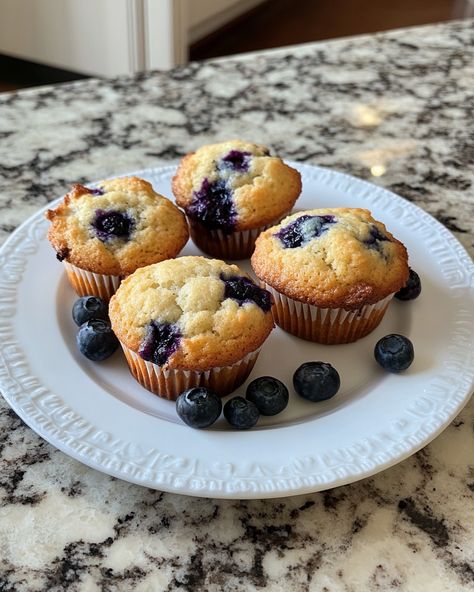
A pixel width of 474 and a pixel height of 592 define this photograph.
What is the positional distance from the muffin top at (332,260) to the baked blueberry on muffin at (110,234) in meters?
0.18

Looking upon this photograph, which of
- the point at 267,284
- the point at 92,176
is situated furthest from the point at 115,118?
the point at 267,284

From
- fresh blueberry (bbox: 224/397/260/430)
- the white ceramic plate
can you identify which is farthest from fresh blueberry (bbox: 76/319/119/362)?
fresh blueberry (bbox: 224/397/260/430)

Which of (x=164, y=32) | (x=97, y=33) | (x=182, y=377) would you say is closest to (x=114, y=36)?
(x=97, y=33)

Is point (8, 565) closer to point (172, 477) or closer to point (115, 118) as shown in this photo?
point (172, 477)

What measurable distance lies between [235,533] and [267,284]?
451mm

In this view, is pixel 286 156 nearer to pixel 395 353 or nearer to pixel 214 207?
pixel 214 207

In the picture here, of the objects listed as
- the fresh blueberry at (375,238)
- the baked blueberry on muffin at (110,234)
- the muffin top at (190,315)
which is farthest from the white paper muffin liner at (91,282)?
the fresh blueberry at (375,238)

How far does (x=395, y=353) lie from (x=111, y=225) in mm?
551

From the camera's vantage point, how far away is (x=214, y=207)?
131 centimetres

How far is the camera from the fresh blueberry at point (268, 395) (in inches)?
39.4

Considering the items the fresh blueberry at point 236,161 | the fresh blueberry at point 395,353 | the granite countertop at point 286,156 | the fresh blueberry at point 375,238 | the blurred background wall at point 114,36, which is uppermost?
the fresh blueberry at point 236,161

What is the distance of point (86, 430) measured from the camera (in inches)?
36.9

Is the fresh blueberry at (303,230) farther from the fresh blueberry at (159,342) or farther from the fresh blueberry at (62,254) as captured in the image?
the fresh blueberry at (62,254)

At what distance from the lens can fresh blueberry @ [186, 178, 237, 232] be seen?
129 cm
